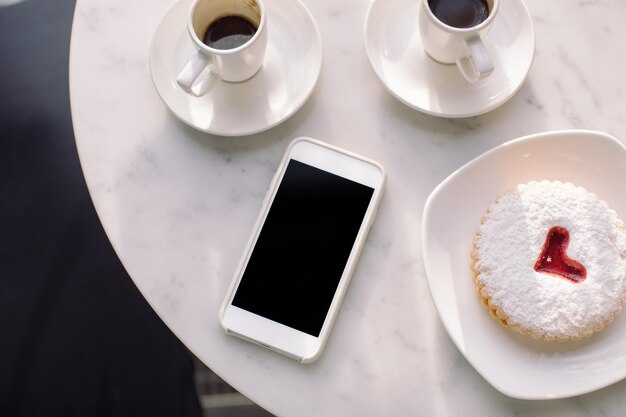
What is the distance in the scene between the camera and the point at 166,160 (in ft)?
3.88

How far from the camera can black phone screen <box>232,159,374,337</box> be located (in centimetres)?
111

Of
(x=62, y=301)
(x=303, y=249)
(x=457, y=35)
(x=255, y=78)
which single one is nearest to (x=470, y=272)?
(x=303, y=249)

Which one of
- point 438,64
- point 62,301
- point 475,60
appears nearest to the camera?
point 475,60

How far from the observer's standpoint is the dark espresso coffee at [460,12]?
3.65ft

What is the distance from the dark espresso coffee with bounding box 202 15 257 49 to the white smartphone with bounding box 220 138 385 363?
0.19m

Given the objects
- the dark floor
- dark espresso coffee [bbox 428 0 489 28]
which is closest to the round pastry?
dark espresso coffee [bbox 428 0 489 28]

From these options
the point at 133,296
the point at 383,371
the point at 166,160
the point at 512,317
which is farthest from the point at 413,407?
the point at 133,296

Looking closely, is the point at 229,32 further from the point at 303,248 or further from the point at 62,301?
the point at 62,301

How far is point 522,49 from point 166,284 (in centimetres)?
72

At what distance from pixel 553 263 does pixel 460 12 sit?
0.43 meters

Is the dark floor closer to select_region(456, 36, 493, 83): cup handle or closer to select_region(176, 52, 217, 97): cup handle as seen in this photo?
select_region(176, 52, 217, 97): cup handle

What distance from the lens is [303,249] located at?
1.13 meters

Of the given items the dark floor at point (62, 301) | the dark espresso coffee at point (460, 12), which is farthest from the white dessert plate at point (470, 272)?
the dark floor at point (62, 301)

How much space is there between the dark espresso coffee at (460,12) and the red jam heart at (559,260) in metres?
0.36
